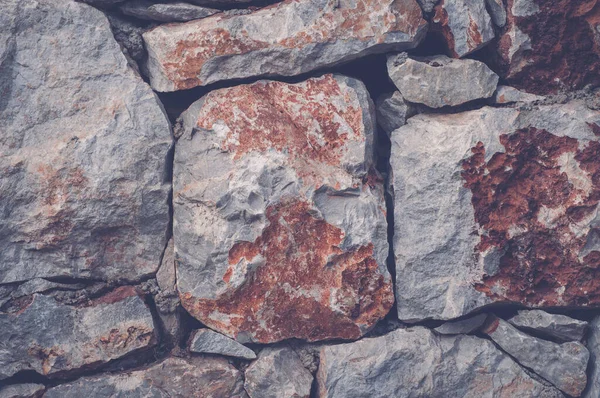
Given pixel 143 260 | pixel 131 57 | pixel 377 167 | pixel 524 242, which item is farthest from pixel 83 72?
pixel 524 242

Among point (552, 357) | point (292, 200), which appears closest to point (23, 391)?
point (292, 200)

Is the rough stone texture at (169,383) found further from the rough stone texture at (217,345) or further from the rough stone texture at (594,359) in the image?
the rough stone texture at (594,359)

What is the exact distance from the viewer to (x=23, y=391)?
103 inches

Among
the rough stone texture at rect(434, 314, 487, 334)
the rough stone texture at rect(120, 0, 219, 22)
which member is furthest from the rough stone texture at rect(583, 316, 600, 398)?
the rough stone texture at rect(120, 0, 219, 22)

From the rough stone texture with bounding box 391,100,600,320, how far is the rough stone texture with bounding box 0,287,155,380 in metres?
1.43

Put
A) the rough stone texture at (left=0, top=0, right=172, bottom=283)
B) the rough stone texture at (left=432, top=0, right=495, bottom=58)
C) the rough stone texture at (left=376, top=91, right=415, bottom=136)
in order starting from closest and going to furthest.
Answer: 1. the rough stone texture at (left=0, top=0, right=172, bottom=283)
2. the rough stone texture at (left=432, top=0, right=495, bottom=58)
3. the rough stone texture at (left=376, top=91, right=415, bottom=136)

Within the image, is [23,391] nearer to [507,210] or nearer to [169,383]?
[169,383]

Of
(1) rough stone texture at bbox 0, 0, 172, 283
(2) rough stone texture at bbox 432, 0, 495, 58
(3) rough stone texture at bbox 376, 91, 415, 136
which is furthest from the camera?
(3) rough stone texture at bbox 376, 91, 415, 136

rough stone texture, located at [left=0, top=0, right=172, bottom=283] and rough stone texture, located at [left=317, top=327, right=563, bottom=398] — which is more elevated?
rough stone texture, located at [left=0, top=0, right=172, bottom=283]

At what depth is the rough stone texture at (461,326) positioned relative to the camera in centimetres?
280

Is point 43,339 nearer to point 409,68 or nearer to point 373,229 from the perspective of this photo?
point 373,229

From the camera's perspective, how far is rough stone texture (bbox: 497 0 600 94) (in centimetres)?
261

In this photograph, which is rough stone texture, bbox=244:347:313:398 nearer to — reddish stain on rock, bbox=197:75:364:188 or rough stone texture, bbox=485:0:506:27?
reddish stain on rock, bbox=197:75:364:188

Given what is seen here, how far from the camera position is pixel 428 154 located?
8.88 ft
